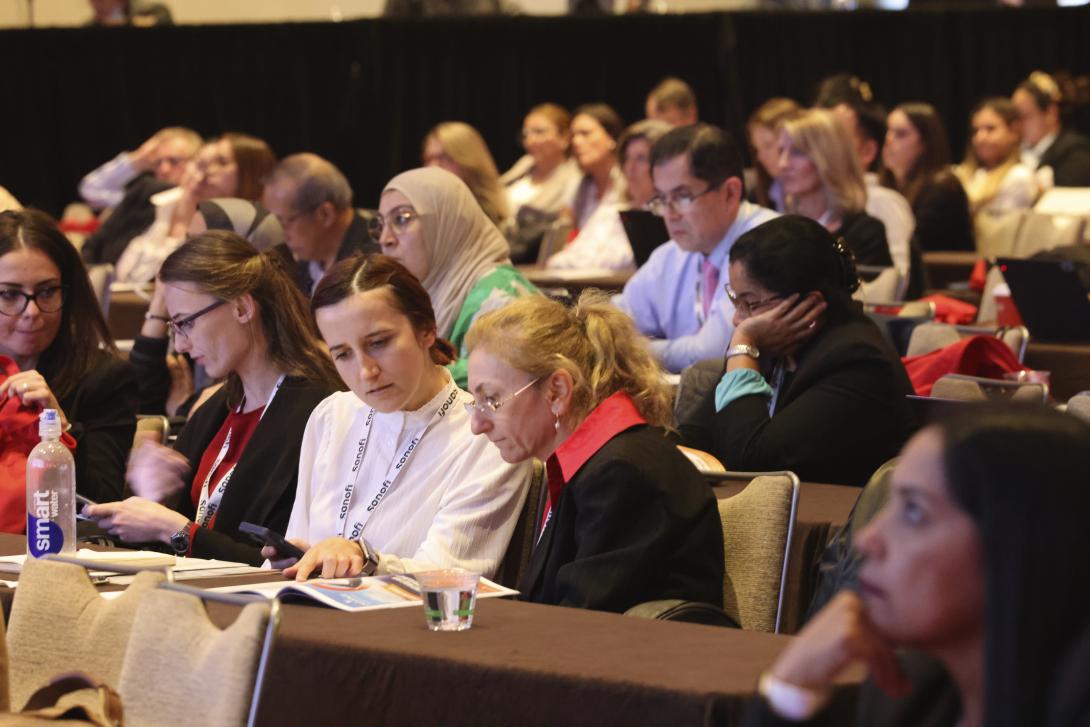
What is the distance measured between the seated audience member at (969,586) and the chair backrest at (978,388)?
236cm

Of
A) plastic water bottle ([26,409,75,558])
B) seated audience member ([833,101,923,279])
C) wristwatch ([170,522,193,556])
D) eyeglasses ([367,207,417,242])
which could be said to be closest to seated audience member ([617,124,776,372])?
eyeglasses ([367,207,417,242])

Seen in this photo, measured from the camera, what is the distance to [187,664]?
2070 millimetres

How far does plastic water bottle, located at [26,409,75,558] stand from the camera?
3.00m

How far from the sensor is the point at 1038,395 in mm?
3842

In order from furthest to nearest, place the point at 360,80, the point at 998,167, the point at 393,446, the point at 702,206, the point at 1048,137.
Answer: the point at 360,80 → the point at 1048,137 → the point at 998,167 → the point at 702,206 → the point at 393,446

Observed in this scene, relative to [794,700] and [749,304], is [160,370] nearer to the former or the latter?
[749,304]

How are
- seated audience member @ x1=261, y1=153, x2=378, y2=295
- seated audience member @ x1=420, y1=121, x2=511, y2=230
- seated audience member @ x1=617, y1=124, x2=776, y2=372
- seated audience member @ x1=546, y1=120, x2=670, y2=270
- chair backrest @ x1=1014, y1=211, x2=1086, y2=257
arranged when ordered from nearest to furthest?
seated audience member @ x1=617, y1=124, x2=776, y2=372 < seated audience member @ x1=261, y1=153, x2=378, y2=295 < chair backrest @ x1=1014, y1=211, x2=1086, y2=257 < seated audience member @ x1=546, y1=120, x2=670, y2=270 < seated audience member @ x1=420, y1=121, x2=511, y2=230

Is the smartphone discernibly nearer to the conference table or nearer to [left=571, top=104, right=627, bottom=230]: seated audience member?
the conference table

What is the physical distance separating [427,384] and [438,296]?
169 centimetres

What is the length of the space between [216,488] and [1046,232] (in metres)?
Result: 4.94

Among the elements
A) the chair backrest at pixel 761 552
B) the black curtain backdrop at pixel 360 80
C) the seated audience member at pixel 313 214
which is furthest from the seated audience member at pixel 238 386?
the black curtain backdrop at pixel 360 80

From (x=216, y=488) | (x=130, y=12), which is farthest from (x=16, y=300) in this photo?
(x=130, y=12)

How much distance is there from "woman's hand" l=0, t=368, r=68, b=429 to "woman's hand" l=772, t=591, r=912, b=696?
2411mm

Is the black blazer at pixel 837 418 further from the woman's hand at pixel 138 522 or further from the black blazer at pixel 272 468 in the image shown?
the woman's hand at pixel 138 522
